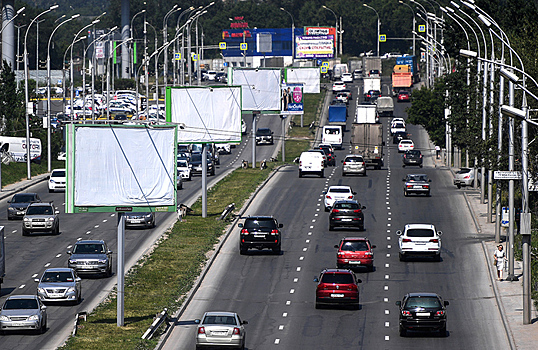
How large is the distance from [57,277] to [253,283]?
30.1 feet

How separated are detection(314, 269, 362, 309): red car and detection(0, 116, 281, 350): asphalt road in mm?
8990

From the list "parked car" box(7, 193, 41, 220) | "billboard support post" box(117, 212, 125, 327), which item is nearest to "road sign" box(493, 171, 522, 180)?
"billboard support post" box(117, 212, 125, 327)

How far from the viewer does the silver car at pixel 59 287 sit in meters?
40.1

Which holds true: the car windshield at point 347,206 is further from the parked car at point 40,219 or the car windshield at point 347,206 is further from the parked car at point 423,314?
the parked car at point 423,314

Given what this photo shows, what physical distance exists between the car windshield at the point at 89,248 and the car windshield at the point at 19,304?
10906 mm

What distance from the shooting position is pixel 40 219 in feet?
183

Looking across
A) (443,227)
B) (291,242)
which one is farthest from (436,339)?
(443,227)

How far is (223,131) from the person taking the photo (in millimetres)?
64062

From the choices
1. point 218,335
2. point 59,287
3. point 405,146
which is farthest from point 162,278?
point 405,146

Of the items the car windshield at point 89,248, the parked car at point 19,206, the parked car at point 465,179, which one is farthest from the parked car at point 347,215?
the parked car at point 465,179

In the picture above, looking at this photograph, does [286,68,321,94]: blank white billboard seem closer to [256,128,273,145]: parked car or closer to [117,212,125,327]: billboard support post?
[256,128,273,145]: parked car

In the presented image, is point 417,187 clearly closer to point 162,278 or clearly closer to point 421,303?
point 162,278

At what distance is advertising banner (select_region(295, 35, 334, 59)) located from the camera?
17500 cm

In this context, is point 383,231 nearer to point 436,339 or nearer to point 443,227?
point 443,227
